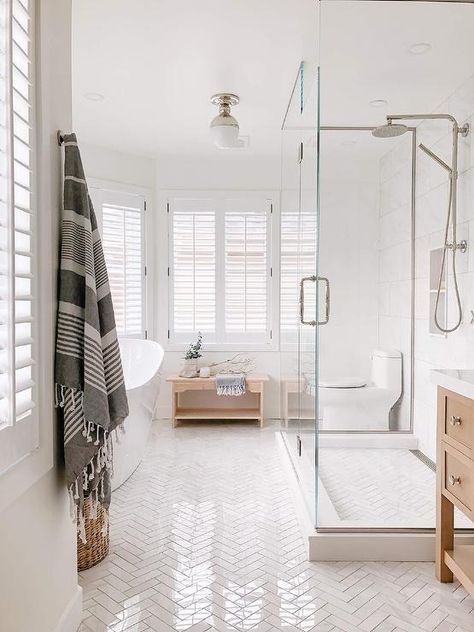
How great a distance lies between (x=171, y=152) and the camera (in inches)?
187

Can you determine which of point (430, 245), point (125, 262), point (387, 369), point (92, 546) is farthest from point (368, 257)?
point (92, 546)

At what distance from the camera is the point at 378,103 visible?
11.0ft

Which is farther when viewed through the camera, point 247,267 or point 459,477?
point 247,267

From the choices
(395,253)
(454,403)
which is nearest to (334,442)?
(395,253)

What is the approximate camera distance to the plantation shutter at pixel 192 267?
16.3 ft

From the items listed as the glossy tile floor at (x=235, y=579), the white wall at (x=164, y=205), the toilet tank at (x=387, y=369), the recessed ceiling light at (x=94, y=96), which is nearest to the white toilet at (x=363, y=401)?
the toilet tank at (x=387, y=369)

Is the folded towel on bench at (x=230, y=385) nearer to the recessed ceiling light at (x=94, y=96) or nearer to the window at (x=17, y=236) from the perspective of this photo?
the recessed ceiling light at (x=94, y=96)

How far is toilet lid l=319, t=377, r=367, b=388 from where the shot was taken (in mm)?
3893

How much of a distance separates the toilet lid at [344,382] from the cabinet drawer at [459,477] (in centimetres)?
180

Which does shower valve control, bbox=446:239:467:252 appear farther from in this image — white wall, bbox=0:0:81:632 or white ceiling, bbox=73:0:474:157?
white wall, bbox=0:0:81:632

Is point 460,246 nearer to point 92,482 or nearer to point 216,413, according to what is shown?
point 92,482

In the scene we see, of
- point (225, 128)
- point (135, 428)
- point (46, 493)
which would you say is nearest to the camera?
point (46, 493)

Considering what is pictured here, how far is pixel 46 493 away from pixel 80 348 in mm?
457

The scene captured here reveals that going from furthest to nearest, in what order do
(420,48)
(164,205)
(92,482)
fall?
(164,205) → (420,48) → (92,482)
